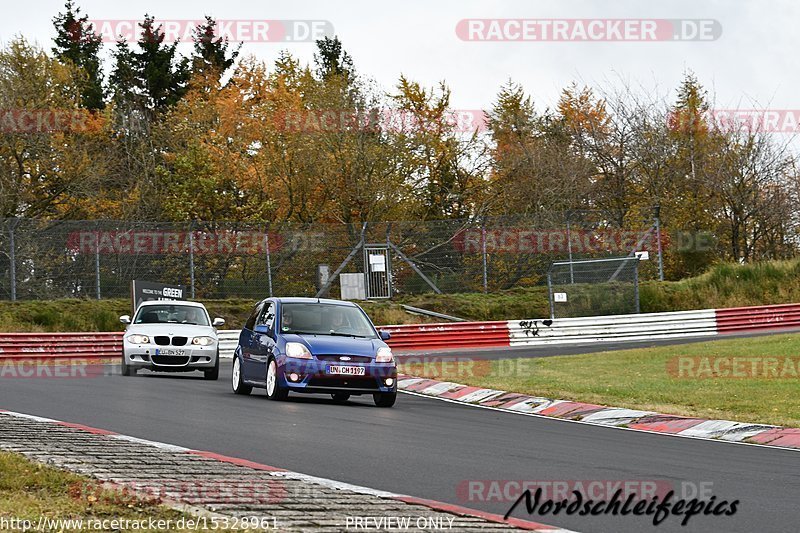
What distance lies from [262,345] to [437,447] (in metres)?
6.55

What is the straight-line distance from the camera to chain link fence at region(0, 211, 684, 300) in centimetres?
3212

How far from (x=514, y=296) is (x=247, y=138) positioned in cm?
2070

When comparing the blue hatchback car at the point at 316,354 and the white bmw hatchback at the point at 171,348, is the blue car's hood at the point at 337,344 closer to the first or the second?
the blue hatchback car at the point at 316,354

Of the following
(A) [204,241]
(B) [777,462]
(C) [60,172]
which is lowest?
(B) [777,462]

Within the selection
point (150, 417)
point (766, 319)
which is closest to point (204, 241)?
point (766, 319)

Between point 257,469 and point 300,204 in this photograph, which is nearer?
point 257,469

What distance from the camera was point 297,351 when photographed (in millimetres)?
16797

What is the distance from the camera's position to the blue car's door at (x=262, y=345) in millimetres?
17469

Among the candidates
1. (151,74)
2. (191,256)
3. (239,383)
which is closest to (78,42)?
(151,74)

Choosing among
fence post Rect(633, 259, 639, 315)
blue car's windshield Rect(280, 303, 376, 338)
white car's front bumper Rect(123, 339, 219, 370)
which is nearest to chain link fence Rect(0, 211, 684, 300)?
fence post Rect(633, 259, 639, 315)

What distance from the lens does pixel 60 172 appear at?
47.7 metres

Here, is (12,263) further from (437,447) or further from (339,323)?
(437,447)

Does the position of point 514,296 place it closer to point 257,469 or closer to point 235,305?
point 235,305

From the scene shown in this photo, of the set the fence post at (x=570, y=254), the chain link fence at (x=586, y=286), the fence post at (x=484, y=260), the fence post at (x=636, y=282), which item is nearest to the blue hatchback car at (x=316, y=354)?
the fence post at (x=484, y=260)
